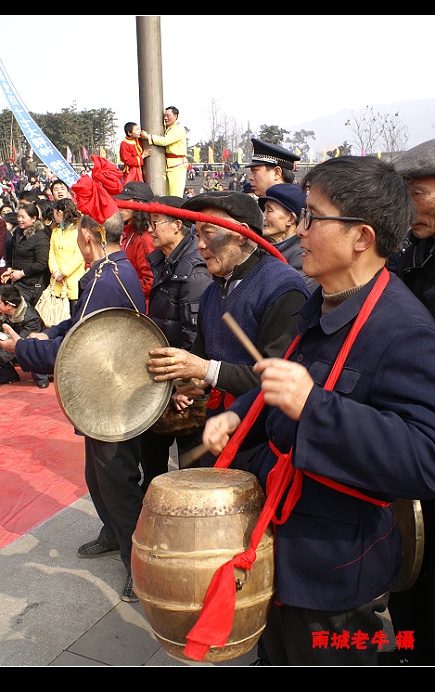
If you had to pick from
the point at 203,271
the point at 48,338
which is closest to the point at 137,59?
the point at 203,271

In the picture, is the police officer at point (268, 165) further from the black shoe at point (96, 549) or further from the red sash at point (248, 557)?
the red sash at point (248, 557)

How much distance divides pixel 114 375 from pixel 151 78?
371cm

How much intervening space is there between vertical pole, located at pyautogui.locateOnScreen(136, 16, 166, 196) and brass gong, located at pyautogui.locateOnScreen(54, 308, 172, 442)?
11.6 feet

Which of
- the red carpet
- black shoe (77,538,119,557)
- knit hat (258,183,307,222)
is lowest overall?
the red carpet

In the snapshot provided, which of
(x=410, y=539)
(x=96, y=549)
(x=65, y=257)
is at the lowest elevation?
(x=96, y=549)

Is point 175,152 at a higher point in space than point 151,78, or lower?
lower

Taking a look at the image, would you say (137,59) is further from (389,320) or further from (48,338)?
(389,320)

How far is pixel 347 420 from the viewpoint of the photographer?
1.54 metres

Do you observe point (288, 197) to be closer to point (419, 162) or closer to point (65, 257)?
point (419, 162)

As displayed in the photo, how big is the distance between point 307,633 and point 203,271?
2.56m

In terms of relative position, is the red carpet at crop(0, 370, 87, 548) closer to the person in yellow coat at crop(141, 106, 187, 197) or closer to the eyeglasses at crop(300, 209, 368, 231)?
the person in yellow coat at crop(141, 106, 187, 197)

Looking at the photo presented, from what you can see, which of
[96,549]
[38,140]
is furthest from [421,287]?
[38,140]

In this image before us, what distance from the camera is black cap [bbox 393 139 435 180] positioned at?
2271mm

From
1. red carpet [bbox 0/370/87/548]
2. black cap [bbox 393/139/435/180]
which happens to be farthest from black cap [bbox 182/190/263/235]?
red carpet [bbox 0/370/87/548]
